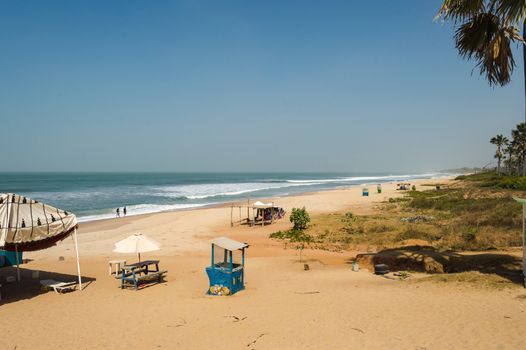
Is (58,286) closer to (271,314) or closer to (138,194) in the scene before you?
(271,314)

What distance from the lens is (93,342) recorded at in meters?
7.40

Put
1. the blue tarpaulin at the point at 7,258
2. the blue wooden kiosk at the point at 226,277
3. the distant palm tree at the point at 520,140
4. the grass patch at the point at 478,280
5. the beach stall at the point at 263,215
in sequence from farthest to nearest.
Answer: the distant palm tree at the point at 520,140, the beach stall at the point at 263,215, the blue tarpaulin at the point at 7,258, the blue wooden kiosk at the point at 226,277, the grass patch at the point at 478,280

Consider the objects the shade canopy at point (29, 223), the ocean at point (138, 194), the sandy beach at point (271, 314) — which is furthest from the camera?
the ocean at point (138, 194)

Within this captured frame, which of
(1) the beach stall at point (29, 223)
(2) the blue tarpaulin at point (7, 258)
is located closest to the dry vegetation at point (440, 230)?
(1) the beach stall at point (29, 223)

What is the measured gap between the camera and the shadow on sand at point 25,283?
11078mm

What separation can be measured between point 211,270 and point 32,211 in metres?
5.86

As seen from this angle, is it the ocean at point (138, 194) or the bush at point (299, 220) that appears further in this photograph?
the ocean at point (138, 194)

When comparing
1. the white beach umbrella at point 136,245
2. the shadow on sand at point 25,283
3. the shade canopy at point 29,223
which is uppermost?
the shade canopy at point 29,223

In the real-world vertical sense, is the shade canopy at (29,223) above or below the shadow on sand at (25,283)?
above

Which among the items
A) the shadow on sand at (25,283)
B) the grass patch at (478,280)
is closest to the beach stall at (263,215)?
the shadow on sand at (25,283)

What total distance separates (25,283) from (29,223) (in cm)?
334

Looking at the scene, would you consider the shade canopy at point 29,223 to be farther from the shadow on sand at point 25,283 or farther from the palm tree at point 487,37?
the palm tree at point 487,37

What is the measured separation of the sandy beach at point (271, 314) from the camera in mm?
7012

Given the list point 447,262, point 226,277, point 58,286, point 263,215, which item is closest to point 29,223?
point 58,286
